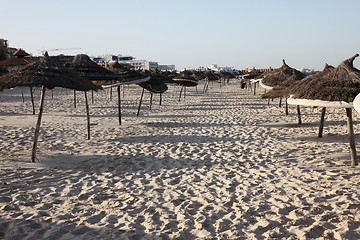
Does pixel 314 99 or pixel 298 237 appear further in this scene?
pixel 314 99

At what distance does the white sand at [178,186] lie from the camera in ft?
12.5

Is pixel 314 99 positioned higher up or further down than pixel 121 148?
higher up

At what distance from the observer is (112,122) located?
12.0 meters

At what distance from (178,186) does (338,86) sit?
12.5 ft

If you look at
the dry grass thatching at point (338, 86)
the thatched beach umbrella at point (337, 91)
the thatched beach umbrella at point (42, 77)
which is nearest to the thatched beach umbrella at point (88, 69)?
the thatched beach umbrella at point (42, 77)

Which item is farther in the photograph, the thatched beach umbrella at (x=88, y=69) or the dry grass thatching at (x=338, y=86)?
the thatched beach umbrella at (x=88, y=69)

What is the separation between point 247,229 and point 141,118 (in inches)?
393

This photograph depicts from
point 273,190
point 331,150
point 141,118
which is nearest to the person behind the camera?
point 273,190

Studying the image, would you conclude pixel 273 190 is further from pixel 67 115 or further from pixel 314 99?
pixel 67 115

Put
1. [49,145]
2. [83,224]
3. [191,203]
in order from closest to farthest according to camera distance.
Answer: [83,224]
[191,203]
[49,145]

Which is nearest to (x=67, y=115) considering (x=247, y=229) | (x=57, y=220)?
(x=57, y=220)

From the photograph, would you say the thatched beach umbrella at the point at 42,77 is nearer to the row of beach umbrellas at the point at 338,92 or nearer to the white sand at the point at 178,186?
the white sand at the point at 178,186

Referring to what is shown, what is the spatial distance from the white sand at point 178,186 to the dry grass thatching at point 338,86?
1.56 metres

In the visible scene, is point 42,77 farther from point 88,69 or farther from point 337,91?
point 337,91
